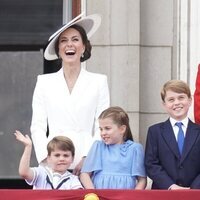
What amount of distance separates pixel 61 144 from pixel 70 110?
14.2 inches

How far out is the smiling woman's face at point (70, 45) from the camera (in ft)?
25.9

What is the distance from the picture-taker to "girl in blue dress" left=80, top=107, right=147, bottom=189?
762 cm

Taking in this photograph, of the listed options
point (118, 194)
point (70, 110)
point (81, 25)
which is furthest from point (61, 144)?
point (81, 25)

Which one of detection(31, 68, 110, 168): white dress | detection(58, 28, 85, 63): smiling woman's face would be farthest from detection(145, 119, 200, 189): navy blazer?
detection(58, 28, 85, 63): smiling woman's face

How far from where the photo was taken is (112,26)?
10195 millimetres

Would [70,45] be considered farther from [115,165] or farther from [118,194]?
[118,194]

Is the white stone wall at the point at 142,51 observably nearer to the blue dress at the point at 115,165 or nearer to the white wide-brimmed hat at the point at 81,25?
the white wide-brimmed hat at the point at 81,25

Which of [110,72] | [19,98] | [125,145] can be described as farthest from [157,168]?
[19,98]

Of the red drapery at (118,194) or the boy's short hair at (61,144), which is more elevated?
the boy's short hair at (61,144)

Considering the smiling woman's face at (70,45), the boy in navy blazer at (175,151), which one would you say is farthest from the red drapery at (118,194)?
the smiling woman's face at (70,45)

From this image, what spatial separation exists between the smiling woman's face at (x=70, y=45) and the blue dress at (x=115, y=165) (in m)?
0.68

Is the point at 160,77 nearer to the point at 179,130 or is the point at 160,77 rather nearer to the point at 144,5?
the point at 144,5

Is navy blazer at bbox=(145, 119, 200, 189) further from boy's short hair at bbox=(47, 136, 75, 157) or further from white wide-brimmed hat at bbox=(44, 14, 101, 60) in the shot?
white wide-brimmed hat at bbox=(44, 14, 101, 60)

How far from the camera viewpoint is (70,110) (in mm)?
7816
